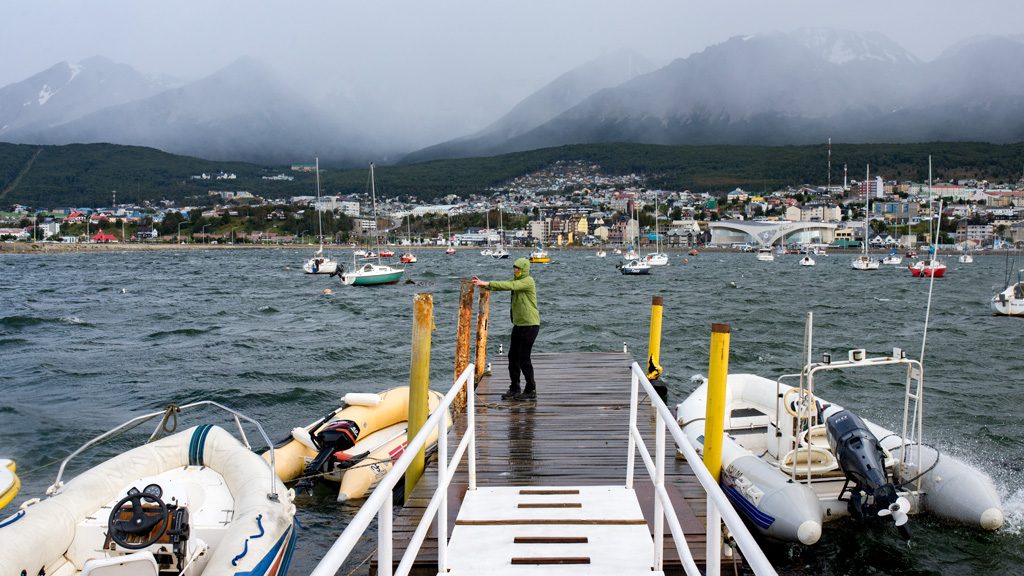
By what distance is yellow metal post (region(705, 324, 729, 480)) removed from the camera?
645cm

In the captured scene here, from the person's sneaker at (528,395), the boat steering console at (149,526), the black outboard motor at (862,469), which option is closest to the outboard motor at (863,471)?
the black outboard motor at (862,469)

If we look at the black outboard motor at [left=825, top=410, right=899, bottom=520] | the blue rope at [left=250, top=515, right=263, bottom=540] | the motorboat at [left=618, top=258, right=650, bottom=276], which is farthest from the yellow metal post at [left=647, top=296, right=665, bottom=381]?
the motorboat at [left=618, top=258, right=650, bottom=276]

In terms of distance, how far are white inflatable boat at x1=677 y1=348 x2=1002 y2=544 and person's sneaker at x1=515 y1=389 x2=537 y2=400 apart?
2.18 metres

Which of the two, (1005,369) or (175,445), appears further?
(1005,369)

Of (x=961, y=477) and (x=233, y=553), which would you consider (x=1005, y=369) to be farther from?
(x=233, y=553)

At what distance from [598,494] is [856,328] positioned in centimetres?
2808

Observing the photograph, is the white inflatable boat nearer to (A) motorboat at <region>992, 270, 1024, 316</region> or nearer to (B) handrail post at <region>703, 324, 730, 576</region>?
(B) handrail post at <region>703, 324, 730, 576</region>

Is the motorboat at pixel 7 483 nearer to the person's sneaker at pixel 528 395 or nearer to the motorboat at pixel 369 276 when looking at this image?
the person's sneaker at pixel 528 395

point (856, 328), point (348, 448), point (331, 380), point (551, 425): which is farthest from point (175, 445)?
point (856, 328)


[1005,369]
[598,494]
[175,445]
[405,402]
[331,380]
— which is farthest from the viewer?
[1005,369]

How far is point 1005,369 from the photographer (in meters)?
20.9

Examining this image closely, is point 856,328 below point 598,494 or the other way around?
below

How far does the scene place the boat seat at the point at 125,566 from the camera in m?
5.44

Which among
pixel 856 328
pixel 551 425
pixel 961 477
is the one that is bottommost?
pixel 856 328
